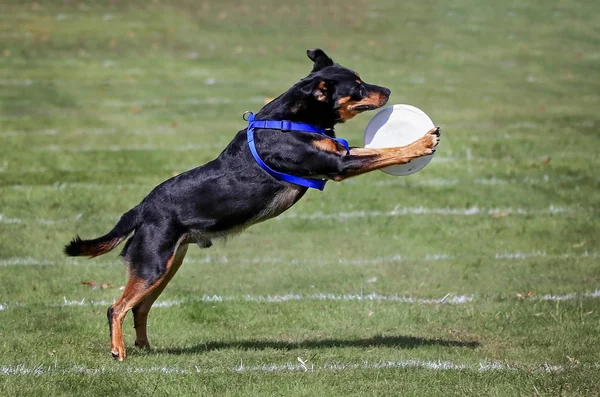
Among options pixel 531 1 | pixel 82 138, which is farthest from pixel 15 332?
pixel 531 1

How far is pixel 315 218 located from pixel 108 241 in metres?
5.49

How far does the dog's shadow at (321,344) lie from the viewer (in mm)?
7340

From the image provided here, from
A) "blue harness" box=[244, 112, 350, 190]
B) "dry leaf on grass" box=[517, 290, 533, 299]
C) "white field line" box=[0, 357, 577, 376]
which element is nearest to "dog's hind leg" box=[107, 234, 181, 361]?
"white field line" box=[0, 357, 577, 376]

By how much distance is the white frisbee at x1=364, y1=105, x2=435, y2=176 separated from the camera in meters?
7.29

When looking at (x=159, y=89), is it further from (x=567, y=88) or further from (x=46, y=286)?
(x=46, y=286)

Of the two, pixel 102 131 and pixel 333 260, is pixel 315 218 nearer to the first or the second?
pixel 333 260

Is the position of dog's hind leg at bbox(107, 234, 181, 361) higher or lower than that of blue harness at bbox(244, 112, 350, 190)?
lower

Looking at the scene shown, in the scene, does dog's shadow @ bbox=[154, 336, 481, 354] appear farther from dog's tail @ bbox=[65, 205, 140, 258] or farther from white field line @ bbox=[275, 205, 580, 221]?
white field line @ bbox=[275, 205, 580, 221]

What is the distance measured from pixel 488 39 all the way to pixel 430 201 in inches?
Answer: 520

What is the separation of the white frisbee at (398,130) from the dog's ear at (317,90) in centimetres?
66

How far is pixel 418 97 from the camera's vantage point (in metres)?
19.5

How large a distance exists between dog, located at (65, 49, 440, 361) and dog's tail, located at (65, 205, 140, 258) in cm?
1

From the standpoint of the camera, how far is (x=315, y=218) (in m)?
12.4

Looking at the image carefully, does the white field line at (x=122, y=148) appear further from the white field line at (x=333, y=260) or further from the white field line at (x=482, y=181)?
the white field line at (x=333, y=260)
